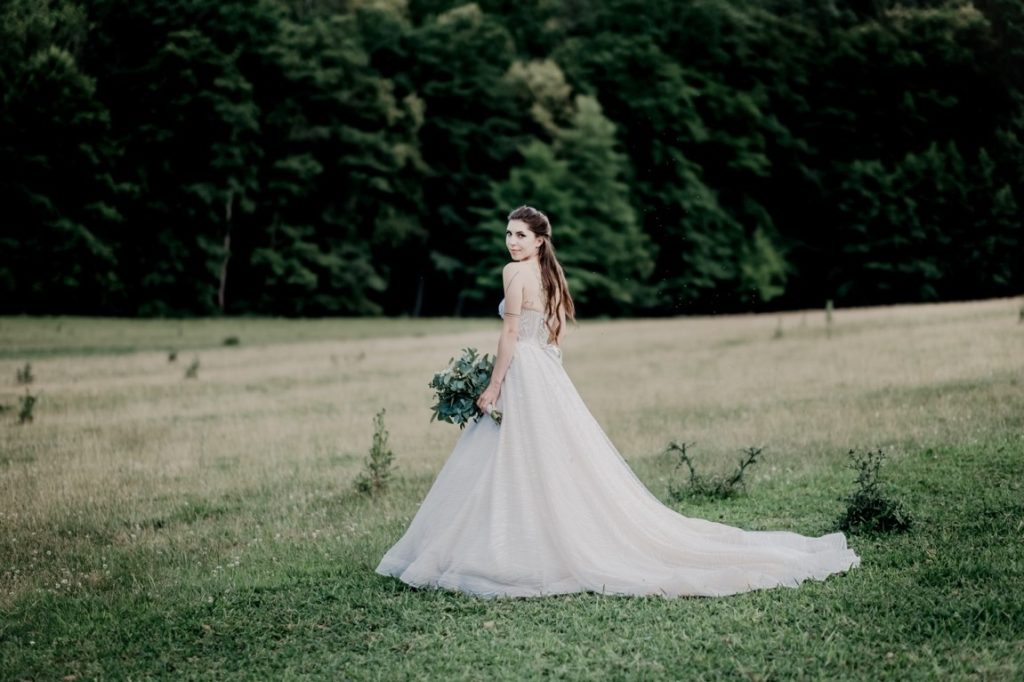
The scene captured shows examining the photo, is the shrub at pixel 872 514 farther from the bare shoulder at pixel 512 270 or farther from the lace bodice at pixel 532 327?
the bare shoulder at pixel 512 270

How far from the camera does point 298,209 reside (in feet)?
173

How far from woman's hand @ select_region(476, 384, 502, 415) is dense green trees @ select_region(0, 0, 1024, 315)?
39.5 m

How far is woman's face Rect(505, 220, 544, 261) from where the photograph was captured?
7766mm

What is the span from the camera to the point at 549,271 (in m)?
7.87

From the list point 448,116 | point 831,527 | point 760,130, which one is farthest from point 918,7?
point 831,527

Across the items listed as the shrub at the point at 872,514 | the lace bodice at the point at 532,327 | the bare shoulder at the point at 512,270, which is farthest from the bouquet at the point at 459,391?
the shrub at the point at 872,514

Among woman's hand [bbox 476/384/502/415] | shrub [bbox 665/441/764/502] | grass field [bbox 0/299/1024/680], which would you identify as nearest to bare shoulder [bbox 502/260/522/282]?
woman's hand [bbox 476/384/502/415]

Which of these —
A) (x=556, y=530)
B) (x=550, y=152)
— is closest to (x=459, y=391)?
(x=556, y=530)

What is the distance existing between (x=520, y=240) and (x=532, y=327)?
0.72m

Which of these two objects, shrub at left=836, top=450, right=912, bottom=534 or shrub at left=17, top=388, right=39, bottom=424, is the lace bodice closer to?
shrub at left=836, top=450, right=912, bottom=534

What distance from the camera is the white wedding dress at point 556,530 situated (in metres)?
7.19

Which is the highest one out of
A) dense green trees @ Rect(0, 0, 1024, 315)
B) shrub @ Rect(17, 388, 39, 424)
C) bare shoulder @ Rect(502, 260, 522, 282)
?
dense green trees @ Rect(0, 0, 1024, 315)

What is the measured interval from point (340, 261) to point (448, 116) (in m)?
11.8

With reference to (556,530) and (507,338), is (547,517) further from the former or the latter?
(507,338)
